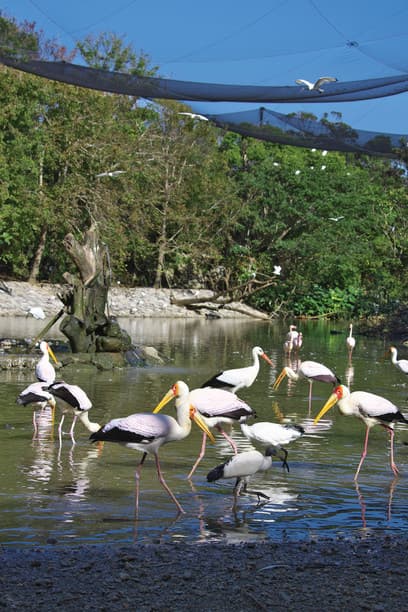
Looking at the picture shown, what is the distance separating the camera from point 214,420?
353 inches

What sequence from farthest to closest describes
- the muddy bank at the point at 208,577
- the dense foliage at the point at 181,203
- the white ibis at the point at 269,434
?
the dense foliage at the point at 181,203
the white ibis at the point at 269,434
the muddy bank at the point at 208,577

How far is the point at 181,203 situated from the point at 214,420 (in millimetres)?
33049

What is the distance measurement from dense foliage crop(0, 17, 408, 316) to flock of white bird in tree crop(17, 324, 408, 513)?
22.7 metres

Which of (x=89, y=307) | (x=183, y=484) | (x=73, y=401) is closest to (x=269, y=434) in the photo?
(x=183, y=484)

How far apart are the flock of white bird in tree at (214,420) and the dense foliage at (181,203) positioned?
22.7 meters

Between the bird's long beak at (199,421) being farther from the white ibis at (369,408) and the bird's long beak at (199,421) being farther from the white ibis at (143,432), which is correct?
the white ibis at (369,408)

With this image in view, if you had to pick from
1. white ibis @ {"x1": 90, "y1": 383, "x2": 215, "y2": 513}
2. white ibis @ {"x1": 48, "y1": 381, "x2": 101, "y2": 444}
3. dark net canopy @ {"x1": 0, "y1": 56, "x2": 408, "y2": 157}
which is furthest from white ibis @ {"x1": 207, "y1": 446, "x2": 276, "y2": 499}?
dark net canopy @ {"x1": 0, "y1": 56, "x2": 408, "y2": 157}

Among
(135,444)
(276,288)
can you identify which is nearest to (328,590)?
(135,444)

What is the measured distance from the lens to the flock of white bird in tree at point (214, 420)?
7.19 metres

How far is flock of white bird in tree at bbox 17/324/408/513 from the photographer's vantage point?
7191mm

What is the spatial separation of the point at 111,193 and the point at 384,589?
110 ft

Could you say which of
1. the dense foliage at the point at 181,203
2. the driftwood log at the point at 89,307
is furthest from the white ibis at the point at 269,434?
the dense foliage at the point at 181,203

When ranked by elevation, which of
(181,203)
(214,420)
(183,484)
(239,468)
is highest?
(181,203)

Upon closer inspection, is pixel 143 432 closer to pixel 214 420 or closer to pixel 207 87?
pixel 214 420
